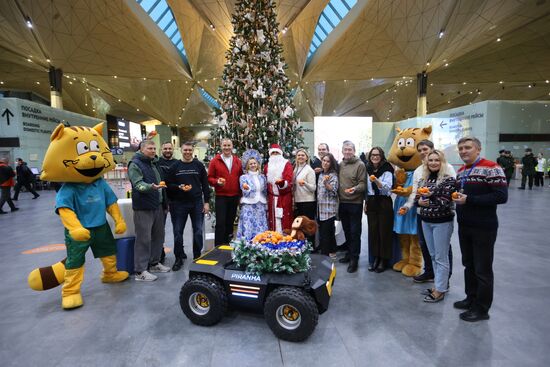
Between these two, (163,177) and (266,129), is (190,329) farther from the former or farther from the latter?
(266,129)

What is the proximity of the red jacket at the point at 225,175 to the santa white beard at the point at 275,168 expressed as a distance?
438 mm

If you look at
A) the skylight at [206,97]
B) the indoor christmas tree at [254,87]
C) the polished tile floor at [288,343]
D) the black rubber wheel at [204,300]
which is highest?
the skylight at [206,97]

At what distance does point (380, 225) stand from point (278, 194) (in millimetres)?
1439

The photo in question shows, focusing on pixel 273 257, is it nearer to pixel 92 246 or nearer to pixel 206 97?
pixel 92 246

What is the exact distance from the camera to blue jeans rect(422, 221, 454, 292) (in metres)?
2.94

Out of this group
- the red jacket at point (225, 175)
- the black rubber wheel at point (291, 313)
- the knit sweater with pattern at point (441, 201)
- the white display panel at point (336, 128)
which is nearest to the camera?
the black rubber wheel at point (291, 313)

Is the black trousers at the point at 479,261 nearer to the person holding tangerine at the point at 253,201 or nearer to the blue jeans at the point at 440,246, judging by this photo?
the blue jeans at the point at 440,246

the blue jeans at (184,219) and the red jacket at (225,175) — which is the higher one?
the red jacket at (225,175)

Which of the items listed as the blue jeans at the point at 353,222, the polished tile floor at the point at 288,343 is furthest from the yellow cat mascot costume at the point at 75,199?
the blue jeans at the point at 353,222

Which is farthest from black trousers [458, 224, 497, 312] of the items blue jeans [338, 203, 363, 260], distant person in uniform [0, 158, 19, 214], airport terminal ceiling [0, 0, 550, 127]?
airport terminal ceiling [0, 0, 550, 127]

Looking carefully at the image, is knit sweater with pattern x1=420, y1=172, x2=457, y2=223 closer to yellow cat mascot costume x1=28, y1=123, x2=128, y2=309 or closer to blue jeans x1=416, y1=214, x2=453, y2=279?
blue jeans x1=416, y1=214, x2=453, y2=279

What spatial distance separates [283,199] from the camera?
4.15m

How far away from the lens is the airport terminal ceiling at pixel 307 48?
15156 mm

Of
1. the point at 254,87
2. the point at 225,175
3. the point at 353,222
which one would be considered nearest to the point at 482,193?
the point at 353,222
